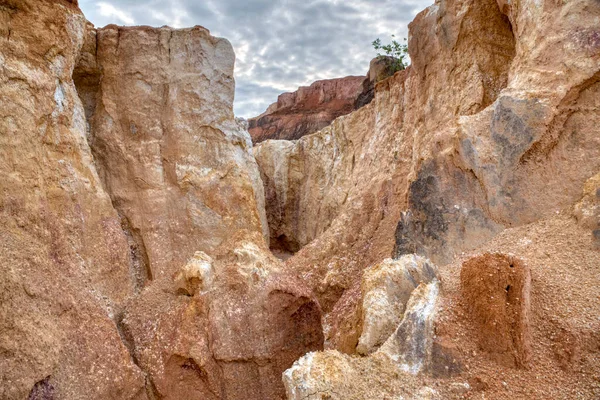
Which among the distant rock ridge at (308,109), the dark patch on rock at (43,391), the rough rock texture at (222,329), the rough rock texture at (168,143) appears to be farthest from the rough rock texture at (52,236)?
the distant rock ridge at (308,109)

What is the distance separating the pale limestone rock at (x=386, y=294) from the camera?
17.0ft

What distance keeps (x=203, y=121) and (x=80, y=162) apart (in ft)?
10.2

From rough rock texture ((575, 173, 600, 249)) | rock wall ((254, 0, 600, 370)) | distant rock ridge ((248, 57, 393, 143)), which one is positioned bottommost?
rough rock texture ((575, 173, 600, 249))

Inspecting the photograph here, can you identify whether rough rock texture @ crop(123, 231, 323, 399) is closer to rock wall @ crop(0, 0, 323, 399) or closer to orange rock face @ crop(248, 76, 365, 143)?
rock wall @ crop(0, 0, 323, 399)

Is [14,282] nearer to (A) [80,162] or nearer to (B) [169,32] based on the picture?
(A) [80,162]

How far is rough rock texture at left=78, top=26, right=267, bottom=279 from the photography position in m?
8.71

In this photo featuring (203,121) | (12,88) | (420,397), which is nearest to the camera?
(420,397)

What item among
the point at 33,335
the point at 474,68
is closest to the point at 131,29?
the point at 33,335

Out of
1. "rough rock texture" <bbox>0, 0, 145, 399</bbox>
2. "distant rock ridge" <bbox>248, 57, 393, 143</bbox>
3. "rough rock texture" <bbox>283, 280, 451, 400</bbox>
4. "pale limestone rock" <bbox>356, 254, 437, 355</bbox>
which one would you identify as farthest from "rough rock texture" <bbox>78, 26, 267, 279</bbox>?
"distant rock ridge" <bbox>248, 57, 393, 143</bbox>

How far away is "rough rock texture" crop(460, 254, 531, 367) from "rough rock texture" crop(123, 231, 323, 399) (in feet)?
12.0

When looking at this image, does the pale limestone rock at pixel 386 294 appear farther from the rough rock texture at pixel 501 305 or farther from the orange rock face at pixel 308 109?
the orange rock face at pixel 308 109

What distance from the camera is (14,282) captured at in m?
5.49

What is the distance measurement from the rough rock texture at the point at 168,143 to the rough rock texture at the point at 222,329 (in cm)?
125

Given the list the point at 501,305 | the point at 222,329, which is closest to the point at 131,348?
the point at 222,329
